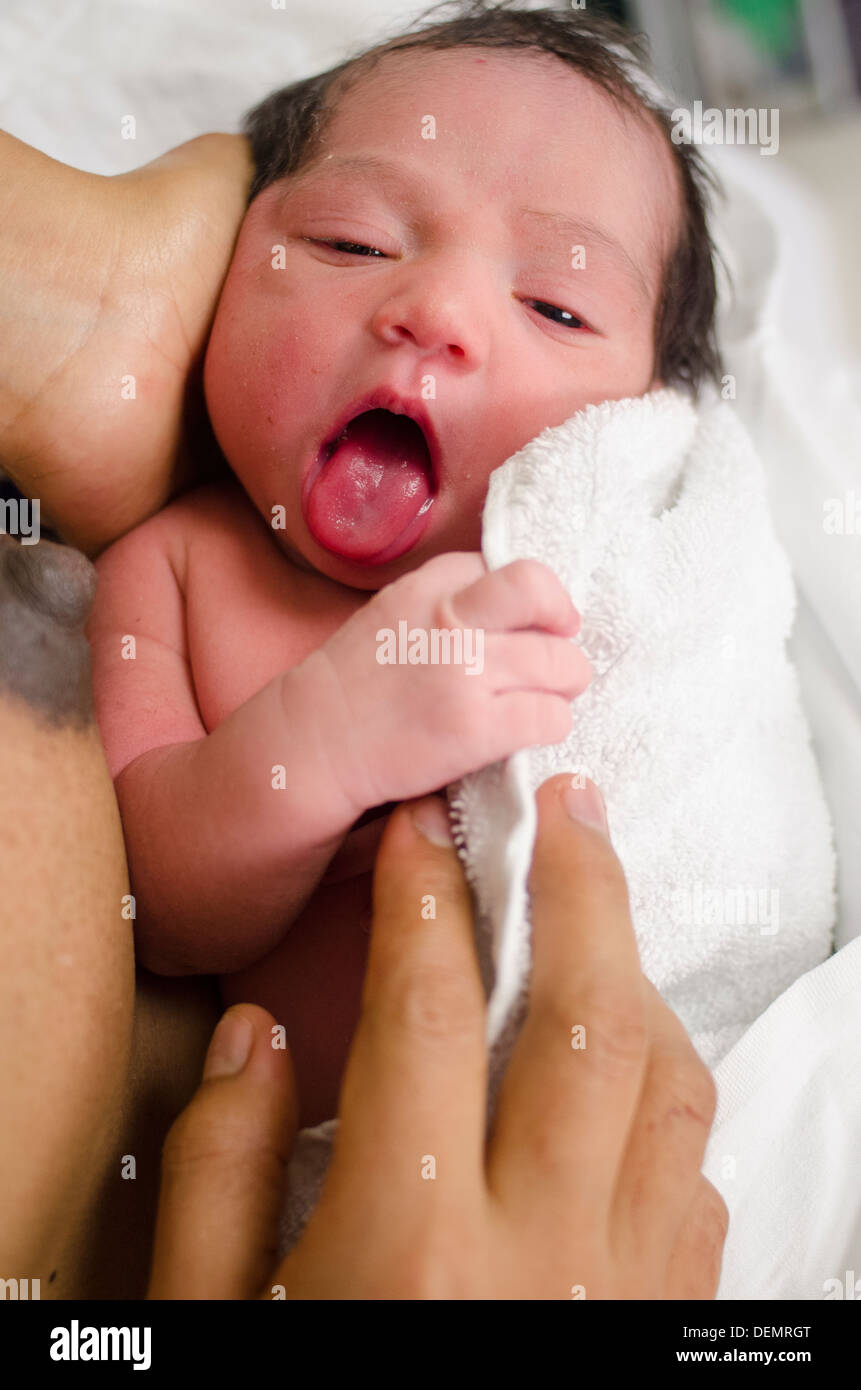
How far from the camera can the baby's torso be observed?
96 cm

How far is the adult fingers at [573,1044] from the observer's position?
0.64 metres

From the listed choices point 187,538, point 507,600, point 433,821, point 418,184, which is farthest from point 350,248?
point 433,821

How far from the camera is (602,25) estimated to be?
4.53 ft

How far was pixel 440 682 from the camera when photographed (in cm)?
77

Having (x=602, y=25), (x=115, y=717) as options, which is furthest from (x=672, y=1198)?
(x=602, y=25)

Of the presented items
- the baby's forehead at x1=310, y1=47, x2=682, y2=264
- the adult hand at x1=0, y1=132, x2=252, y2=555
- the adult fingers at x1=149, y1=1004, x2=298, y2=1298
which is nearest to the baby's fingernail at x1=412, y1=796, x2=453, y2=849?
the adult fingers at x1=149, y1=1004, x2=298, y2=1298

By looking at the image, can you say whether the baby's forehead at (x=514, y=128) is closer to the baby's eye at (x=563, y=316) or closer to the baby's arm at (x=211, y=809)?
the baby's eye at (x=563, y=316)

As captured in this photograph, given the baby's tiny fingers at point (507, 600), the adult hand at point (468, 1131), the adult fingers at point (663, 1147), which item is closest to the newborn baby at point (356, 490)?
the baby's tiny fingers at point (507, 600)

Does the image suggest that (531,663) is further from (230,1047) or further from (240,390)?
(240,390)

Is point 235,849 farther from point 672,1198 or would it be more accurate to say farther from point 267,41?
point 267,41

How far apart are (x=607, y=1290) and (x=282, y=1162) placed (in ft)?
0.86

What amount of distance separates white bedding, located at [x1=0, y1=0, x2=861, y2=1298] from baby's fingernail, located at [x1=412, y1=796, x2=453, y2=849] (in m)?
0.36

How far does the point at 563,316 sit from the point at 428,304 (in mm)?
191

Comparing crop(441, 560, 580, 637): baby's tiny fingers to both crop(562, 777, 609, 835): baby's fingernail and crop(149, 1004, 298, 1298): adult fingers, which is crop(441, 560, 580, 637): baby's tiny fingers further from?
crop(149, 1004, 298, 1298): adult fingers
